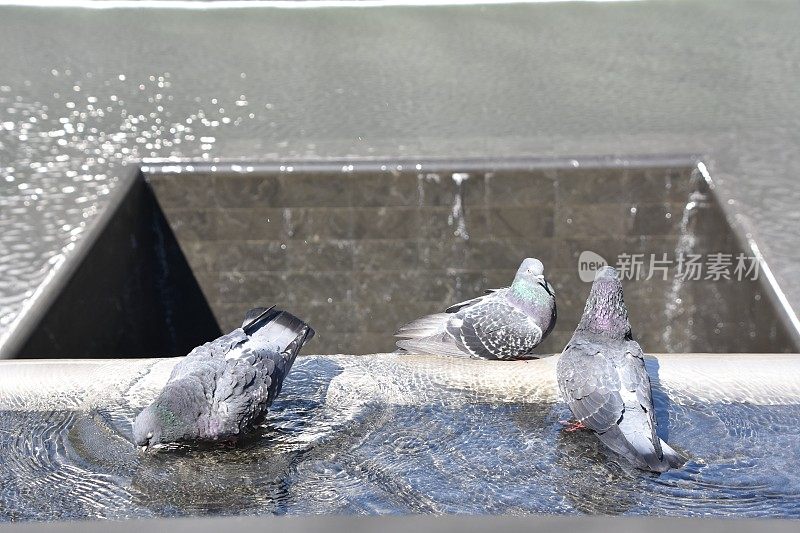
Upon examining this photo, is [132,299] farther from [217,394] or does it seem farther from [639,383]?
[639,383]

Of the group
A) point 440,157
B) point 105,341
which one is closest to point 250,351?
point 105,341

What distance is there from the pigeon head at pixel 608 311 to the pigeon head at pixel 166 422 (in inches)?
49.8

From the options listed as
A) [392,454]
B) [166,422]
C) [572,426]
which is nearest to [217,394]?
[166,422]

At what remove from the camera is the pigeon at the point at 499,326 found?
11.2ft

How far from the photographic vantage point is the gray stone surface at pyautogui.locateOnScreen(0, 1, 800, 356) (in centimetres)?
546

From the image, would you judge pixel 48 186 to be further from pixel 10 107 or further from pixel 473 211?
pixel 473 211

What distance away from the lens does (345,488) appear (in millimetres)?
2605

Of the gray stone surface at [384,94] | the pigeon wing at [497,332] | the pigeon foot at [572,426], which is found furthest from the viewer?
the gray stone surface at [384,94]

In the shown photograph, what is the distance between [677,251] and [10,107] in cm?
474

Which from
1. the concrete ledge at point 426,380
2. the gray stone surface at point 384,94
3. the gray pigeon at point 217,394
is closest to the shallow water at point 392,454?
the concrete ledge at point 426,380

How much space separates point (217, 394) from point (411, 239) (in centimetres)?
313

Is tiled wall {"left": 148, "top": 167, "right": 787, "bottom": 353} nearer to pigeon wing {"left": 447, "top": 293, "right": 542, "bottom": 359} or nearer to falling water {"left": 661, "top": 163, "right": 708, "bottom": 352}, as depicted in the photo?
falling water {"left": 661, "top": 163, "right": 708, "bottom": 352}

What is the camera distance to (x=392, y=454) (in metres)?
2.77

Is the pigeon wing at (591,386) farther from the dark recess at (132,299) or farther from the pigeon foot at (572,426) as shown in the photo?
the dark recess at (132,299)
